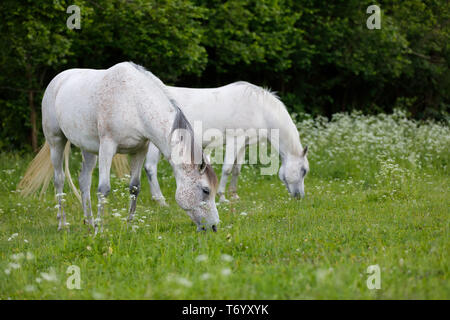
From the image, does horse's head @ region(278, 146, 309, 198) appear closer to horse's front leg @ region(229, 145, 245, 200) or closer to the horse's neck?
the horse's neck

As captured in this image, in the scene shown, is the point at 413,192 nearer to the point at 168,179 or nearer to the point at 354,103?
the point at 168,179

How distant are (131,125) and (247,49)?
10.7 metres

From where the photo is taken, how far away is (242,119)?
8820 mm

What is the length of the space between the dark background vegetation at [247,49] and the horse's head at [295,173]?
5.08 meters

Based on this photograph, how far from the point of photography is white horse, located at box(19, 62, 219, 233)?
5.45 meters

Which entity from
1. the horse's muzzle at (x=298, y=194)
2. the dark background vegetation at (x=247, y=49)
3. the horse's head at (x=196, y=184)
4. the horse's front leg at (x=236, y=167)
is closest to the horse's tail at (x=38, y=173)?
the horse's head at (x=196, y=184)

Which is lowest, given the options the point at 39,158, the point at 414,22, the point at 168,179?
the point at 168,179

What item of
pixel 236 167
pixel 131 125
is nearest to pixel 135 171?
pixel 131 125

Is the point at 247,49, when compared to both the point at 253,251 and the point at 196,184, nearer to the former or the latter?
the point at 196,184

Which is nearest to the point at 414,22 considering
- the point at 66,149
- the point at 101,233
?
the point at 66,149

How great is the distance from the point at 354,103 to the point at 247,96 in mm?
14254

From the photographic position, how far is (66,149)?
7.49 m

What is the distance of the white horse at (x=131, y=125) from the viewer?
5445 mm

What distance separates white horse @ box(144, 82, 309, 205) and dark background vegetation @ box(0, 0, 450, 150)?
340cm
